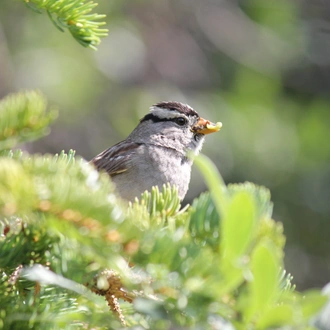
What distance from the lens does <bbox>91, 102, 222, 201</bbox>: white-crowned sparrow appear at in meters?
3.54

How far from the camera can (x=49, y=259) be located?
1.18m

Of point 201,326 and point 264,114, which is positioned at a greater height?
point 201,326

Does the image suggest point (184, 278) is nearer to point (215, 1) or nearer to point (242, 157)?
point (242, 157)

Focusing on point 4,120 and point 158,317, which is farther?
point 4,120

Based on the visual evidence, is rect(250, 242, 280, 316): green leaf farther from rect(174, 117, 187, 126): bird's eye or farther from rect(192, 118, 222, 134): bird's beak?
rect(174, 117, 187, 126): bird's eye

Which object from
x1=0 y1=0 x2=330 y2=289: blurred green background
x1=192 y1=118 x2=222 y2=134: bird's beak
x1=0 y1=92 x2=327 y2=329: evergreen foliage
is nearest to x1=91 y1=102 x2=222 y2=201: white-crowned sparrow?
x1=192 y1=118 x2=222 y2=134: bird's beak

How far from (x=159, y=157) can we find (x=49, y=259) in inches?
102

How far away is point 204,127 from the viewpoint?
4.02 m

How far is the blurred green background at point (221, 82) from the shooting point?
6.24 m

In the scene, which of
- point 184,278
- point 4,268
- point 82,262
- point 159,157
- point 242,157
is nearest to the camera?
point 184,278

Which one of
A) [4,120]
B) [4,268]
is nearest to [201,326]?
[4,268]

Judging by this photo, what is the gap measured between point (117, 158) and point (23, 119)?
2494 mm

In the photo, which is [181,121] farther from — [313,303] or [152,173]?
[313,303]

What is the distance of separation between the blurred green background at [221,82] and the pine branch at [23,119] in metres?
4.79
